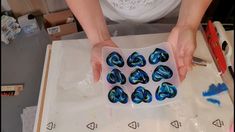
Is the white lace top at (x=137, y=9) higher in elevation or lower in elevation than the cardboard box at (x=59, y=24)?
lower

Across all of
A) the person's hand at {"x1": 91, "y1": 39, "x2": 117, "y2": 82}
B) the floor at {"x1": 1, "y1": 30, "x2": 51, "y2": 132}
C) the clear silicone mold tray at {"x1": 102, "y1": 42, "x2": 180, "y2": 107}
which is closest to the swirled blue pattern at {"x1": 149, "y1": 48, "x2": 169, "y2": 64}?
the clear silicone mold tray at {"x1": 102, "y1": 42, "x2": 180, "y2": 107}

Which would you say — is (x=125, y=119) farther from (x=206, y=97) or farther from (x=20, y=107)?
(x=20, y=107)

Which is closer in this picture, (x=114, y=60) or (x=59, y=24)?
(x=114, y=60)

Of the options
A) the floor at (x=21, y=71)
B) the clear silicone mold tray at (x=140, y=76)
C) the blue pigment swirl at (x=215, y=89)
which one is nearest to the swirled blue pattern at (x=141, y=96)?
the clear silicone mold tray at (x=140, y=76)

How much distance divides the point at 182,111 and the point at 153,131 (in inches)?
3.3

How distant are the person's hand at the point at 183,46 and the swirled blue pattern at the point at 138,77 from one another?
0.27ft

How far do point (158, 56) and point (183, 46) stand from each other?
0.22 feet

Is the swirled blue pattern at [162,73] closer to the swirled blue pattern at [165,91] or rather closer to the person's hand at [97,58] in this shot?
the swirled blue pattern at [165,91]

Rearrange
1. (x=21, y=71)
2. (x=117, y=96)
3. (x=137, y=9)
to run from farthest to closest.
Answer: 1. (x=21, y=71)
2. (x=137, y=9)
3. (x=117, y=96)

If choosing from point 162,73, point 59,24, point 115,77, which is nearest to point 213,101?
point 162,73

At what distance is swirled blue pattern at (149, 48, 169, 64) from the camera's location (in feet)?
2.13

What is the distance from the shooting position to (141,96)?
1.96 ft

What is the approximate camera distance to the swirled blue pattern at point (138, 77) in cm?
63

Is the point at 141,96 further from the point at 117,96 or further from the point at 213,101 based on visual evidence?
the point at 213,101
